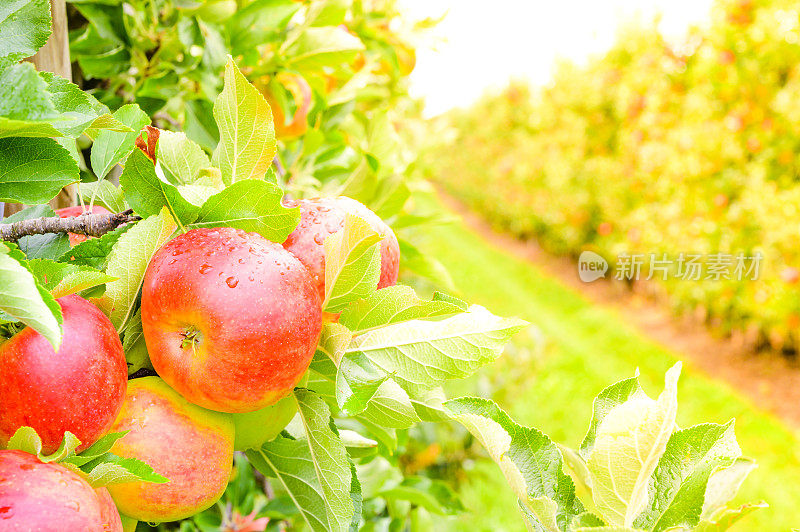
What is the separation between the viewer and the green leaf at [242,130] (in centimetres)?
51

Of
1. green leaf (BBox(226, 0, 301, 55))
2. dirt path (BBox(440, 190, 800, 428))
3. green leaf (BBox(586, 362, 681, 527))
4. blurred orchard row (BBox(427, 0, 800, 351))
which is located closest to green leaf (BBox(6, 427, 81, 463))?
green leaf (BBox(586, 362, 681, 527))

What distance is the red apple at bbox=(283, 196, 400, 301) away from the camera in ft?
1.66

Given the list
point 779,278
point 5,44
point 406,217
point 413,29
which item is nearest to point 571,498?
point 5,44

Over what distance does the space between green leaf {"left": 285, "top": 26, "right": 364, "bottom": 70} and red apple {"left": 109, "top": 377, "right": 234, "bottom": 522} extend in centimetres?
65

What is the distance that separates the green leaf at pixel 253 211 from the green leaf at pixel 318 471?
135mm

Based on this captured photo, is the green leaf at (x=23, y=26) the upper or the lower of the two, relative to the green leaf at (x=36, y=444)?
upper

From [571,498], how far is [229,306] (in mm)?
295

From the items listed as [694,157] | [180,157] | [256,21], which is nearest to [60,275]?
[180,157]

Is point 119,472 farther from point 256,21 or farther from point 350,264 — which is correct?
point 256,21

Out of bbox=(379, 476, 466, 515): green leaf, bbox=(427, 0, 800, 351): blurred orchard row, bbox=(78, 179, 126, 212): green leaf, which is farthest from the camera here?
bbox=(427, 0, 800, 351): blurred orchard row

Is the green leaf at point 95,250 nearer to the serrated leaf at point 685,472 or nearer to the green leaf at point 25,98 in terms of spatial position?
the green leaf at point 25,98

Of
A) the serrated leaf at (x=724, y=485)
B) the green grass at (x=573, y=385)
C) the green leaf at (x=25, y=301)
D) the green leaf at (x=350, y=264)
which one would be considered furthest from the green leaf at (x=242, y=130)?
the green grass at (x=573, y=385)

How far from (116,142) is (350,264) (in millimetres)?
219

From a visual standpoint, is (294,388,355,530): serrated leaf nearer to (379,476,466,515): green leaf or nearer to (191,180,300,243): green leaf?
(191,180,300,243): green leaf
